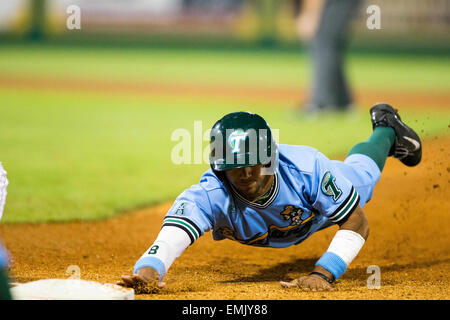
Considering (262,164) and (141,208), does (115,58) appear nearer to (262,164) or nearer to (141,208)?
(141,208)

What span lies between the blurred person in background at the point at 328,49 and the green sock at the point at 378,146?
6708 mm

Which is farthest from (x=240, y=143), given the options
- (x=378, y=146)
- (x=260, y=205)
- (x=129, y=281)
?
(x=378, y=146)

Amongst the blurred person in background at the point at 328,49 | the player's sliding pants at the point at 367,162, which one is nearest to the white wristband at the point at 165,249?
the player's sliding pants at the point at 367,162

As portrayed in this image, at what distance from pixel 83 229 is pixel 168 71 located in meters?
15.4

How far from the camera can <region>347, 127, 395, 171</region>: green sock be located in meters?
4.21

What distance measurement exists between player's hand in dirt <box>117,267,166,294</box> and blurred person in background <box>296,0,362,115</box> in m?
8.60

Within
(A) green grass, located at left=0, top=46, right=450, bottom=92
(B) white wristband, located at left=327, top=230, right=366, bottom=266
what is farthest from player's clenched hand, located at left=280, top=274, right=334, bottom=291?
(A) green grass, located at left=0, top=46, right=450, bottom=92

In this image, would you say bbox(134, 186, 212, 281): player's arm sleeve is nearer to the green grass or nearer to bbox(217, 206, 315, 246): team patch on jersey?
bbox(217, 206, 315, 246): team patch on jersey

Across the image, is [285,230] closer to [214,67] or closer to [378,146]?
[378,146]

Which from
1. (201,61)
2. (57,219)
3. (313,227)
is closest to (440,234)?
(313,227)

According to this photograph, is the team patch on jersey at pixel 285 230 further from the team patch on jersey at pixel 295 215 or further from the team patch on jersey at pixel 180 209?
the team patch on jersey at pixel 180 209

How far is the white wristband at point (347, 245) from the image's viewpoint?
317 cm

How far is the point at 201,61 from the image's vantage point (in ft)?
75.1

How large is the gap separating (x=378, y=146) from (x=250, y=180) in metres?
1.59
